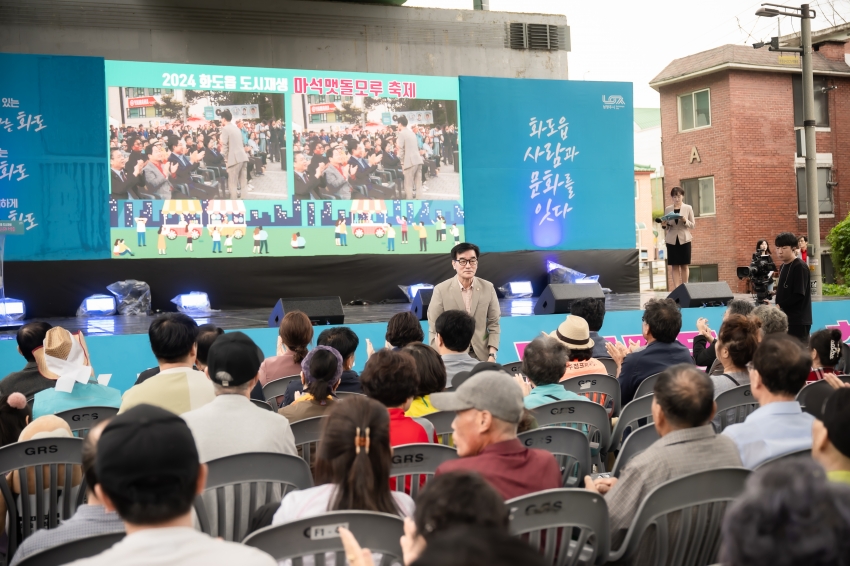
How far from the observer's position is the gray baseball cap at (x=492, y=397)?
7.66 feet

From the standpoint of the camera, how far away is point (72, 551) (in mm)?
1684

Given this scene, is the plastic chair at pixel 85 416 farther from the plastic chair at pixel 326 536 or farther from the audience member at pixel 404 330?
the plastic chair at pixel 326 536

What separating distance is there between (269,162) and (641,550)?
388 inches

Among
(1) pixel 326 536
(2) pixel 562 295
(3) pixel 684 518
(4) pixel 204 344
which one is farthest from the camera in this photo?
(2) pixel 562 295

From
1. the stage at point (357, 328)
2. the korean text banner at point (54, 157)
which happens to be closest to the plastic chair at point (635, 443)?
the stage at point (357, 328)

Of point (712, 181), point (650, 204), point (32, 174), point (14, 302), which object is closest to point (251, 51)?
point (32, 174)

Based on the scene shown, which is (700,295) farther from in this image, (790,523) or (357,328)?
(790,523)

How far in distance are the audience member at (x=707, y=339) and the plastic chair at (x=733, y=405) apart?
4.43ft

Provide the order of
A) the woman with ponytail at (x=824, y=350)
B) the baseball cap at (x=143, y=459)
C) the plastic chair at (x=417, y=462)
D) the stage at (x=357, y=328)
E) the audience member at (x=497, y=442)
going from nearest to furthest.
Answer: the baseball cap at (x=143, y=459), the audience member at (x=497, y=442), the plastic chair at (x=417, y=462), the woman with ponytail at (x=824, y=350), the stage at (x=357, y=328)

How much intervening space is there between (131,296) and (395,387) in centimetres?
872

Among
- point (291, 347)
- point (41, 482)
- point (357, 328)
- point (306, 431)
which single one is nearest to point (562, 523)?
point (306, 431)

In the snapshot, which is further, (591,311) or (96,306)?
(96,306)

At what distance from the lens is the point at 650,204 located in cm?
3534

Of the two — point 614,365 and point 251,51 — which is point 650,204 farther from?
point 614,365
